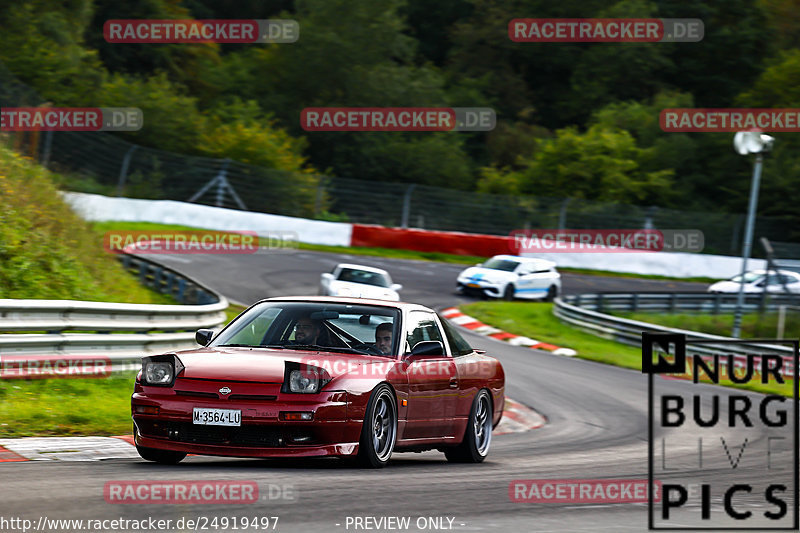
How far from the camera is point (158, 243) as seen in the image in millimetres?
33156

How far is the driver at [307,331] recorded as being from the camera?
8.52 metres

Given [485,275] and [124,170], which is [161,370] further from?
[124,170]

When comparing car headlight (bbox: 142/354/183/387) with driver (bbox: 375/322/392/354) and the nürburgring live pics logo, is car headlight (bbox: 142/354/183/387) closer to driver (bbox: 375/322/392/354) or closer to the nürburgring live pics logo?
driver (bbox: 375/322/392/354)

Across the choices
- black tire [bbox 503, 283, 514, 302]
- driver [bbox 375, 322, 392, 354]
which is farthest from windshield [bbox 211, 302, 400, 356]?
black tire [bbox 503, 283, 514, 302]

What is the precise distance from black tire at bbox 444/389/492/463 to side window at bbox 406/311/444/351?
0.69m

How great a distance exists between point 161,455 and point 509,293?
2336 cm

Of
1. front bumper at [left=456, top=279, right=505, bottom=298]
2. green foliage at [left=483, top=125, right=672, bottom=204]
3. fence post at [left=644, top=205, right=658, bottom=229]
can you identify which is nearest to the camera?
front bumper at [left=456, top=279, right=505, bottom=298]

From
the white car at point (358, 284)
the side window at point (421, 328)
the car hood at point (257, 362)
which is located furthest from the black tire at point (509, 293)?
the car hood at point (257, 362)

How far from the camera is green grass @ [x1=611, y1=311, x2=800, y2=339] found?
25.2 metres

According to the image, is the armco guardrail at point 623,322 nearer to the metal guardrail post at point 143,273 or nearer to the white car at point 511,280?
the white car at point 511,280

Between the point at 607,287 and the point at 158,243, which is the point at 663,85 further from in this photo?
the point at 158,243

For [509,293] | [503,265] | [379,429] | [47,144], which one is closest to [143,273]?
[509,293]

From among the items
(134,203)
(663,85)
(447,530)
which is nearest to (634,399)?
(447,530)

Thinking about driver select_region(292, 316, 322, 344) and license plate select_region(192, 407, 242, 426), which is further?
driver select_region(292, 316, 322, 344)
